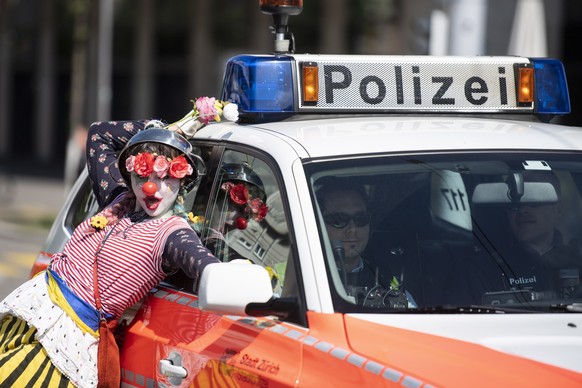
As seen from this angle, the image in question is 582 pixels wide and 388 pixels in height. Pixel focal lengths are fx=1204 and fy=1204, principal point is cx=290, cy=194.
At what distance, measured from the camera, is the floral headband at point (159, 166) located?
427cm

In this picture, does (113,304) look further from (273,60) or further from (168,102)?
(168,102)

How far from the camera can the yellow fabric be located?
430 centimetres

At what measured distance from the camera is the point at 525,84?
4883 mm

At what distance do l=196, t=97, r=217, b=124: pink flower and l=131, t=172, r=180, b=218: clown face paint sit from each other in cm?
43

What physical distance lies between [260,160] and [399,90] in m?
0.83

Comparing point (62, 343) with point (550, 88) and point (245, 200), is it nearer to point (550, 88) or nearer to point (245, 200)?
point (245, 200)

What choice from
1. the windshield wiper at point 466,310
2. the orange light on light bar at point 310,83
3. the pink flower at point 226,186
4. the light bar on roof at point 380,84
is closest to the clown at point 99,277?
the pink flower at point 226,186

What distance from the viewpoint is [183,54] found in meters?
34.7

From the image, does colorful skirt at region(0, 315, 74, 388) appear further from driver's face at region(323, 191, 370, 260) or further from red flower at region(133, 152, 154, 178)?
driver's face at region(323, 191, 370, 260)

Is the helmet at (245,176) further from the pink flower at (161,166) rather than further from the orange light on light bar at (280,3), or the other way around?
the orange light on light bar at (280,3)

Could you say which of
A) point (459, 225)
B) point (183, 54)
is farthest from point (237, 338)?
point (183, 54)

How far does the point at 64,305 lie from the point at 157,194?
1.73ft

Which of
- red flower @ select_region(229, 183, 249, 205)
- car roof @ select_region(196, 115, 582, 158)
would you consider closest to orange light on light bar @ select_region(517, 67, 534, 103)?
car roof @ select_region(196, 115, 582, 158)

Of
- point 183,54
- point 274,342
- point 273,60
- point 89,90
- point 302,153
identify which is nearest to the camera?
point 274,342
